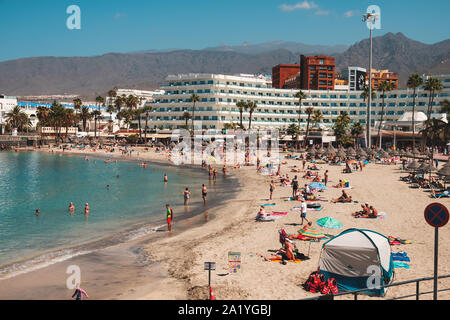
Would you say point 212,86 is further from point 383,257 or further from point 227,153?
point 383,257

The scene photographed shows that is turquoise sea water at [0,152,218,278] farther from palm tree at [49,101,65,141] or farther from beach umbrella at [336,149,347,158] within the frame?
palm tree at [49,101,65,141]

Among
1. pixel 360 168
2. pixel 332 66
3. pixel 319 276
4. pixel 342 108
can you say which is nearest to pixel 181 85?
pixel 342 108

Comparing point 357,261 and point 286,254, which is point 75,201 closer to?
point 286,254

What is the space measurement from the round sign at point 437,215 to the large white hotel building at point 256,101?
291ft

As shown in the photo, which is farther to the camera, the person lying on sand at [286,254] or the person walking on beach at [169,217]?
the person walking on beach at [169,217]

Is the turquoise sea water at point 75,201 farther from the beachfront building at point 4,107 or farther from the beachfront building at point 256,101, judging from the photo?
the beachfront building at point 4,107

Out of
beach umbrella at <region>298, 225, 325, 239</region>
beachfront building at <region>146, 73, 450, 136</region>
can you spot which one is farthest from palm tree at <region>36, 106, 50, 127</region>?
beach umbrella at <region>298, 225, 325, 239</region>

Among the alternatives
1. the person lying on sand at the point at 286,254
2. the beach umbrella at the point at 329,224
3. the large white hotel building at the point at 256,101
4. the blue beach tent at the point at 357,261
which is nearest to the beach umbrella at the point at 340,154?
the beach umbrella at the point at 329,224

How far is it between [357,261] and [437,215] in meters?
4.87

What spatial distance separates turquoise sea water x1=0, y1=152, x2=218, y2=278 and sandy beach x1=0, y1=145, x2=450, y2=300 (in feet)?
14.6

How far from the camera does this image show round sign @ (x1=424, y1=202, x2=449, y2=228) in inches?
314

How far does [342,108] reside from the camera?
10519 cm

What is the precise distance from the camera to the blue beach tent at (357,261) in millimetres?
12328

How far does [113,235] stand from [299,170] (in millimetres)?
30596
